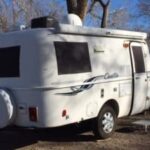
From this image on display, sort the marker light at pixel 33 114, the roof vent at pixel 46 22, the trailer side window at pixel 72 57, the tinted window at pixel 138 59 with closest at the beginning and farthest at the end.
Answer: the marker light at pixel 33 114 < the trailer side window at pixel 72 57 < the roof vent at pixel 46 22 < the tinted window at pixel 138 59

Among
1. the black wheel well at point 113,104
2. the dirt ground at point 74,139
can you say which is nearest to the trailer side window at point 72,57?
the black wheel well at point 113,104

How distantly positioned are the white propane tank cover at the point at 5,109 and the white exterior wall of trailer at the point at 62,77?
0.17 m

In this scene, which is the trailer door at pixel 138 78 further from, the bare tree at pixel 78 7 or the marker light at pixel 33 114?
the bare tree at pixel 78 7

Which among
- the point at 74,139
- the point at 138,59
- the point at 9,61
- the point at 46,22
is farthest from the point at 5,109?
the point at 138,59

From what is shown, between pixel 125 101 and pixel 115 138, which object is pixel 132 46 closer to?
pixel 125 101

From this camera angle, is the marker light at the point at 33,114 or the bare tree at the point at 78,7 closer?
the marker light at the point at 33,114

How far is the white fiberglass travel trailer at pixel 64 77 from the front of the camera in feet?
25.0

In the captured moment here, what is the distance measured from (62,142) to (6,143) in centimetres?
122

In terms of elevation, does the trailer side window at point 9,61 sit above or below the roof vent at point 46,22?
below

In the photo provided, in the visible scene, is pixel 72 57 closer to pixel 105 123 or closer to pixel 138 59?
pixel 105 123

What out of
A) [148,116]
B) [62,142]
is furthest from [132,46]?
[62,142]

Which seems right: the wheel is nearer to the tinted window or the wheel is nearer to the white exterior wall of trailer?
the white exterior wall of trailer

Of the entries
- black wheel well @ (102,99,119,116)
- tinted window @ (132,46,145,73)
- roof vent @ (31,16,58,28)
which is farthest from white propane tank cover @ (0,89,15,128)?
Answer: tinted window @ (132,46,145,73)

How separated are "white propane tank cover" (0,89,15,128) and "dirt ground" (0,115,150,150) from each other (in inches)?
21.2
